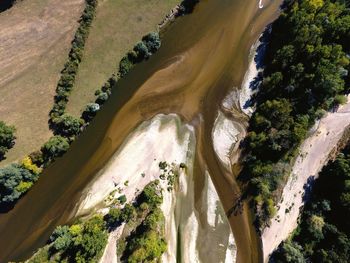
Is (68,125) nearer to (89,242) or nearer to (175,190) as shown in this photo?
(89,242)

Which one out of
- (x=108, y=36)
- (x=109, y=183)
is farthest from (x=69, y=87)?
(x=109, y=183)

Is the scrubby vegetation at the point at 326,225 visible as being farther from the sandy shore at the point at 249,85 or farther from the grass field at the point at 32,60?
the grass field at the point at 32,60

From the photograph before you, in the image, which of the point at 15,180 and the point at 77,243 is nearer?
the point at 77,243

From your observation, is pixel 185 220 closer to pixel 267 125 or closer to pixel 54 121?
pixel 267 125

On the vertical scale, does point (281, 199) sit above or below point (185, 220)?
below

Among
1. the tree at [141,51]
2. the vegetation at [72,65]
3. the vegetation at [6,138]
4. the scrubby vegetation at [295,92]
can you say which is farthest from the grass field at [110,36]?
the scrubby vegetation at [295,92]

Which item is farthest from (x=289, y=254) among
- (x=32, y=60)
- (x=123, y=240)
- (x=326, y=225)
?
(x=32, y=60)

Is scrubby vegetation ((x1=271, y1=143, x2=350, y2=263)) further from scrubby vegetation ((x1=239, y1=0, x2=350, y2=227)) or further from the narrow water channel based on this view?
the narrow water channel
